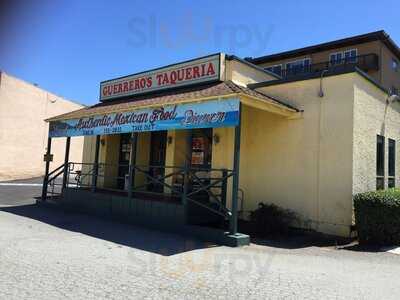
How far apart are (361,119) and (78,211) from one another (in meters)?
9.23

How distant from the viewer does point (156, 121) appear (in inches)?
409

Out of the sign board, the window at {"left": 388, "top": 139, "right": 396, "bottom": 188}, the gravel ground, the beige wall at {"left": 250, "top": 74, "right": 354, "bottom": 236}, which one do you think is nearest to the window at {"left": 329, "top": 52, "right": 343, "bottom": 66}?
the window at {"left": 388, "top": 139, "right": 396, "bottom": 188}

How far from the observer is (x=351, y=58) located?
106ft

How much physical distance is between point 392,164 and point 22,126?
24976 mm

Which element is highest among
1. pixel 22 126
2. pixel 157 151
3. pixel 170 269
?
pixel 22 126

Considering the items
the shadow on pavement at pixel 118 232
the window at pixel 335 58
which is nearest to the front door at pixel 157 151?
the shadow on pavement at pixel 118 232

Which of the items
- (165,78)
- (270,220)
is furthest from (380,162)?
(165,78)

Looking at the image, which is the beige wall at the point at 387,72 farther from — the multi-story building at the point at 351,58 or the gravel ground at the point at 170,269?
the gravel ground at the point at 170,269

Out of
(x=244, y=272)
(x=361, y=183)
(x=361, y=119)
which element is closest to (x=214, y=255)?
(x=244, y=272)

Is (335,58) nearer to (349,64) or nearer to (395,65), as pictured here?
(349,64)

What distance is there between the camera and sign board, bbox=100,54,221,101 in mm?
11773

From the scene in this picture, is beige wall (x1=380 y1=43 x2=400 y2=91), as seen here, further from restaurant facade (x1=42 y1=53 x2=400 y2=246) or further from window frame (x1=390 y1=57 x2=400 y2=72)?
restaurant facade (x1=42 y1=53 x2=400 y2=246)

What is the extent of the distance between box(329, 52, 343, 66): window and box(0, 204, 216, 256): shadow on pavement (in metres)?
26.9

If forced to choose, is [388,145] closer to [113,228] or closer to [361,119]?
[361,119]
